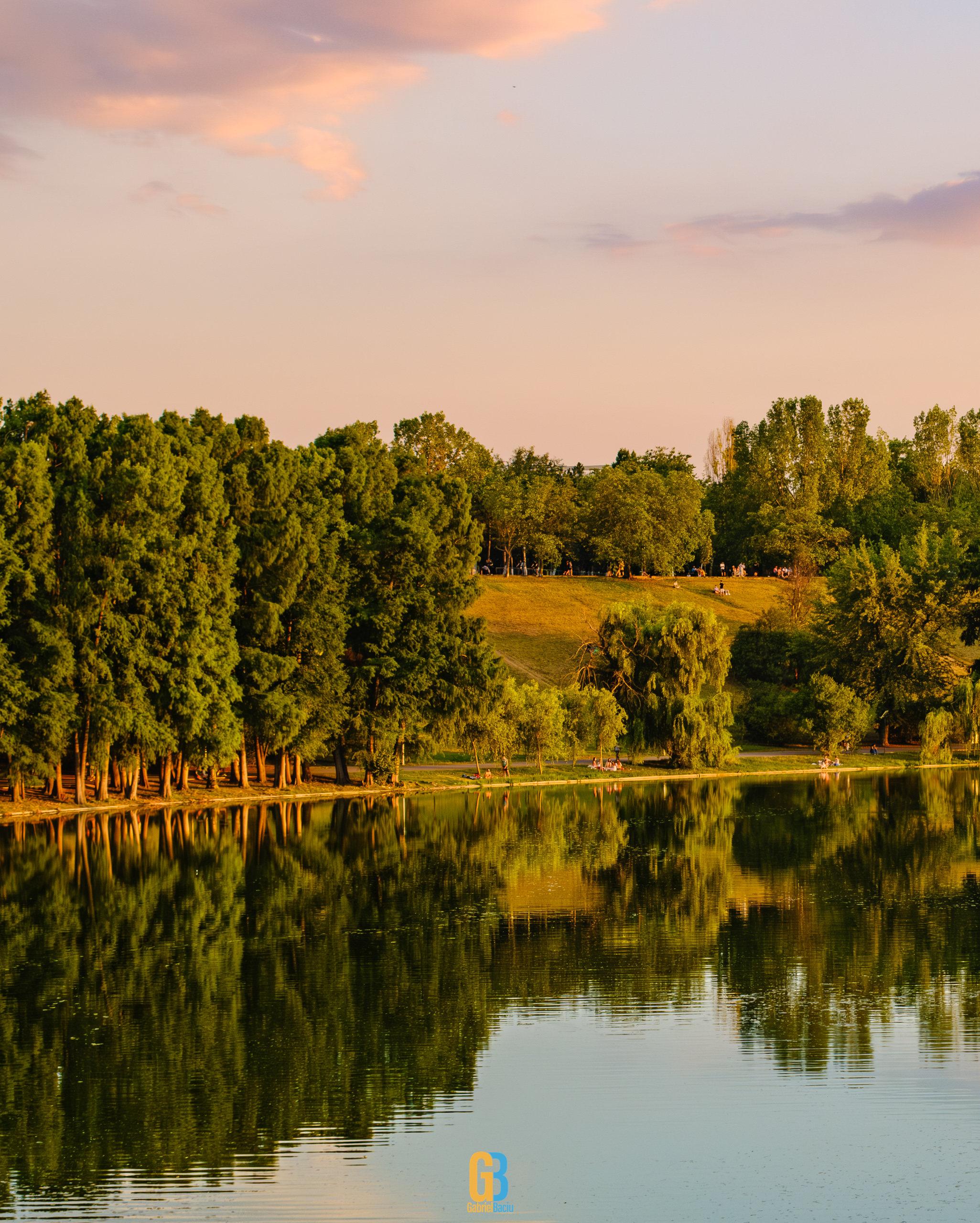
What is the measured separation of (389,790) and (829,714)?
30.0m

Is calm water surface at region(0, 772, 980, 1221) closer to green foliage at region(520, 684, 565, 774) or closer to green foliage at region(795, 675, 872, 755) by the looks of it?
green foliage at region(520, 684, 565, 774)

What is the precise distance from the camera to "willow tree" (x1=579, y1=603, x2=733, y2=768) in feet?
246

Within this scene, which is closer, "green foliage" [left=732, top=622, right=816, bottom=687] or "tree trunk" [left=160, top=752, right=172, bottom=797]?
"tree trunk" [left=160, top=752, right=172, bottom=797]

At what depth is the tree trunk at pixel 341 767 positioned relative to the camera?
69062 millimetres

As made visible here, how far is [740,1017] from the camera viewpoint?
2447 centimetres

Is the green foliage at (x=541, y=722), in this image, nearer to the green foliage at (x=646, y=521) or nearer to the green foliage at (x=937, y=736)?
the green foliage at (x=937, y=736)

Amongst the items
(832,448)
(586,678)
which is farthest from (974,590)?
(832,448)

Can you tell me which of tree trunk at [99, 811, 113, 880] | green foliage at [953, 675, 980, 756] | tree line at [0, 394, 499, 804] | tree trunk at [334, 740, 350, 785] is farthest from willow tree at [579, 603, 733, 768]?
tree trunk at [99, 811, 113, 880]

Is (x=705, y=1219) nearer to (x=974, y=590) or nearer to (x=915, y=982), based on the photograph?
(x=915, y=982)

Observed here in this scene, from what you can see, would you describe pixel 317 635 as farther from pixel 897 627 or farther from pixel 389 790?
pixel 897 627

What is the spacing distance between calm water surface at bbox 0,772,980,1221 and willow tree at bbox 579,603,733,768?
28210mm

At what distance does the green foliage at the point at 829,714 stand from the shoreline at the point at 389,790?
8.01ft

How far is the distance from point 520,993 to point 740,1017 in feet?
14.9

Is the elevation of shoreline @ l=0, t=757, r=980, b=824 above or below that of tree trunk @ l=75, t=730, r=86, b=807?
below
